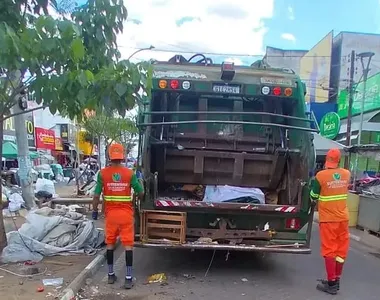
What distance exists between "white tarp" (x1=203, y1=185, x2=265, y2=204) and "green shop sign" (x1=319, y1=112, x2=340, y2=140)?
15894mm

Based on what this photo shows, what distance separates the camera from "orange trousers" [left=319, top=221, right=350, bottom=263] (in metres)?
5.43

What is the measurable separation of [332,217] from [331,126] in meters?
17.1

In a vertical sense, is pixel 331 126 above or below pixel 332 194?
above

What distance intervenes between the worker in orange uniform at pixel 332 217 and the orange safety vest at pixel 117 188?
7.16 ft

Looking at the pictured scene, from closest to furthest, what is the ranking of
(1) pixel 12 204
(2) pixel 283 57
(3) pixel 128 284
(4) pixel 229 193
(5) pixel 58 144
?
(3) pixel 128 284 < (4) pixel 229 193 < (1) pixel 12 204 < (5) pixel 58 144 < (2) pixel 283 57

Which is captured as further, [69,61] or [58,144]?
[58,144]

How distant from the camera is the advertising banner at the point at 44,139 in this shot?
27888mm

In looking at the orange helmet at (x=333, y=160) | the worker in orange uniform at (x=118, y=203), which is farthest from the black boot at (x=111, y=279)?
the orange helmet at (x=333, y=160)

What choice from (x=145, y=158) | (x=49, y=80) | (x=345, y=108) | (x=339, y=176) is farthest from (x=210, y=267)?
(x=345, y=108)

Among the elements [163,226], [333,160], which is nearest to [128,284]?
[163,226]

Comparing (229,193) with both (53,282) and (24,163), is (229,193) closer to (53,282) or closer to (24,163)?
(53,282)

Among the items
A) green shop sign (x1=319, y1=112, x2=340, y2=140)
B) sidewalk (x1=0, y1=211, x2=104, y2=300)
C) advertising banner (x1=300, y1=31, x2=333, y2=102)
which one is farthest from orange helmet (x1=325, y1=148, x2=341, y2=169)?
advertising banner (x1=300, y1=31, x2=333, y2=102)

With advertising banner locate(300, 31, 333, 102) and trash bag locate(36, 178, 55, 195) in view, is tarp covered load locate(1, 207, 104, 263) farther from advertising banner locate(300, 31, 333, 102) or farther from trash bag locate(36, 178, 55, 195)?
advertising banner locate(300, 31, 333, 102)

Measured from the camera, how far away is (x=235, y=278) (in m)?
5.92
